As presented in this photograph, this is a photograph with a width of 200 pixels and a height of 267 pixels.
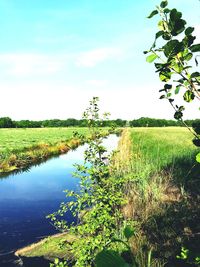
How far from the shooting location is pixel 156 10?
167cm

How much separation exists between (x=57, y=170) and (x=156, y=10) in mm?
22972

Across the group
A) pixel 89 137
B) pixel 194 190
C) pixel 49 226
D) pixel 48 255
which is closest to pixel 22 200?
pixel 49 226

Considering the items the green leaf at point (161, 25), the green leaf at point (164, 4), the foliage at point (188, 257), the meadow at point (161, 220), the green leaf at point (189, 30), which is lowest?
the meadow at point (161, 220)

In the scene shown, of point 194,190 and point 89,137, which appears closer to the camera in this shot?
point 89,137

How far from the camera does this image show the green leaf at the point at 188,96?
1981mm

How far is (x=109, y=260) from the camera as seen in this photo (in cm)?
114

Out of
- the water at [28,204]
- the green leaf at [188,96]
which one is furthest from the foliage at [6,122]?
the green leaf at [188,96]

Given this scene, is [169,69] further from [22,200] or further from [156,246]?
[22,200]

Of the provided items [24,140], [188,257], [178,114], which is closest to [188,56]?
[178,114]

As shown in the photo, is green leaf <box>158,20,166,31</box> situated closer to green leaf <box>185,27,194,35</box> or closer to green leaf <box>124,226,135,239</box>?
green leaf <box>185,27,194,35</box>

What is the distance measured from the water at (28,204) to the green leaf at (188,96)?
4253 millimetres

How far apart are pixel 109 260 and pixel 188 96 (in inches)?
46.5

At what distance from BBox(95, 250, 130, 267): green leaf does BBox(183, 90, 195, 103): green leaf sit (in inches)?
45.3

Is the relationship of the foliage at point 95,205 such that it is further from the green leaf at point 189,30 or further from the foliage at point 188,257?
the green leaf at point 189,30
